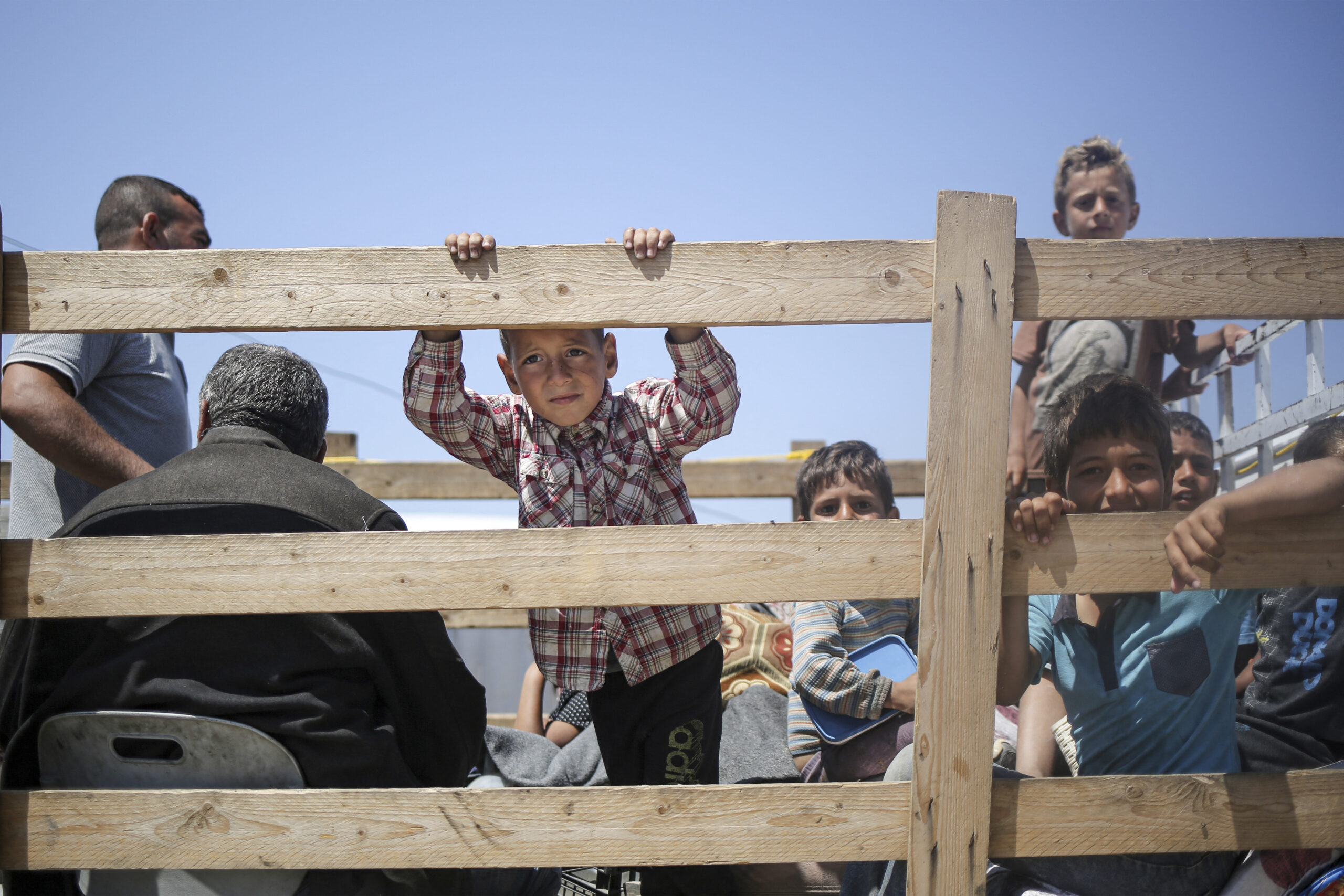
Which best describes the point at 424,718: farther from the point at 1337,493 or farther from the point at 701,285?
the point at 1337,493

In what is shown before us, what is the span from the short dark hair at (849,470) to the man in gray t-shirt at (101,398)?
2050 millimetres

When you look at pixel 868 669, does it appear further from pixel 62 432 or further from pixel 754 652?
pixel 62 432

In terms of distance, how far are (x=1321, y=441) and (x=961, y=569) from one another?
1.16m

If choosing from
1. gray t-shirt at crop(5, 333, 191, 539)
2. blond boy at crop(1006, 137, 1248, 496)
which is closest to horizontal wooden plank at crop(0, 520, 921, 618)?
gray t-shirt at crop(5, 333, 191, 539)

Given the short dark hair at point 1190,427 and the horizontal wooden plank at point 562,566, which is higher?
the short dark hair at point 1190,427

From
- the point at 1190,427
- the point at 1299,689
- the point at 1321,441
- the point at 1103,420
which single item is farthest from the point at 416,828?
the point at 1190,427

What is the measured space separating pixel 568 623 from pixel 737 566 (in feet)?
2.57

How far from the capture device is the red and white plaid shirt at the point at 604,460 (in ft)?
7.39

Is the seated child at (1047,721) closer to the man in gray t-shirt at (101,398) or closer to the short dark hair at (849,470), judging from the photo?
the short dark hair at (849,470)

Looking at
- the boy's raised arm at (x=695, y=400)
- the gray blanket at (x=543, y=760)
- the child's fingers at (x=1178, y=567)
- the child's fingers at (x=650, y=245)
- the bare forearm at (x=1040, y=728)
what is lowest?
the gray blanket at (x=543, y=760)

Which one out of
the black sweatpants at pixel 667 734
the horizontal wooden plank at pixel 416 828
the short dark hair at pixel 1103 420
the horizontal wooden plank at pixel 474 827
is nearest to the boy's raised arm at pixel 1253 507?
the horizontal wooden plank at pixel 474 827

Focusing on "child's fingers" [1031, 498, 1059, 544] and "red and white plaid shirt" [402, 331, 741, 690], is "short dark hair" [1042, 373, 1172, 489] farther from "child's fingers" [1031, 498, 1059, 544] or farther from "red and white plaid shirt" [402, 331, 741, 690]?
"red and white plaid shirt" [402, 331, 741, 690]

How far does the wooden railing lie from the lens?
5.57ft

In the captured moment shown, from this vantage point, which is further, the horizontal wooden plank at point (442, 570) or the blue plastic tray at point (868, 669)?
the blue plastic tray at point (868, 669)
